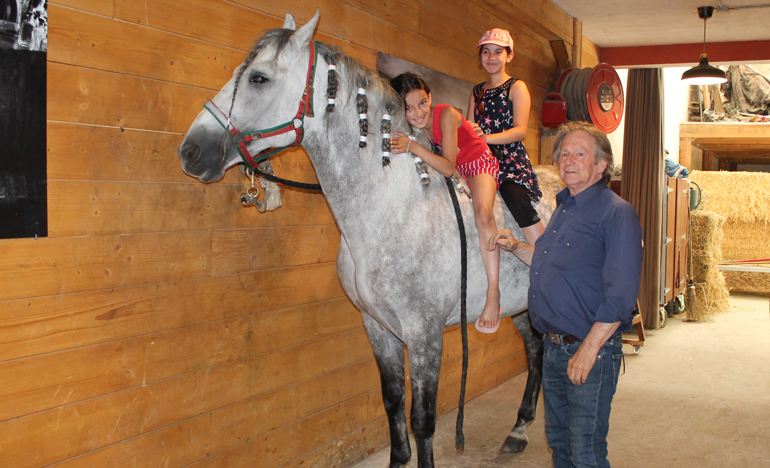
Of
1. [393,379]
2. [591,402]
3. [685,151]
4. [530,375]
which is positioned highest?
[685,151]

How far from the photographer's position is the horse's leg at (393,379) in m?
2.16

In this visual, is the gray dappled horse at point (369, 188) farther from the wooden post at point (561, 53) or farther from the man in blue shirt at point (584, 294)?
the wooden post at point (561, 53)

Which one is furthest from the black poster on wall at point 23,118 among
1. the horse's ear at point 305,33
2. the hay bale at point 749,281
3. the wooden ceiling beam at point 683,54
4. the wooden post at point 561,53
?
the hay bale at point 749,281

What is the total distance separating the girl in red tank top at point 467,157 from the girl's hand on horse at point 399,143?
5cm

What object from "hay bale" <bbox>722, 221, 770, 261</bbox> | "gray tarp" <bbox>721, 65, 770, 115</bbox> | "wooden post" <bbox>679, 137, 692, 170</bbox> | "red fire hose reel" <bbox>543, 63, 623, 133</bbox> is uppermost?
"gray tarp" <bbox>721, 65, 770, 115</bbox>

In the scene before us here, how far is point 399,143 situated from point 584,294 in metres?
0.78

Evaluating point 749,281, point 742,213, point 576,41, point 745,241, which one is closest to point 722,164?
point 745,241

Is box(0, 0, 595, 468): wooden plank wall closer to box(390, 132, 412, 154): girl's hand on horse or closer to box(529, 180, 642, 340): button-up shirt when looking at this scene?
box(390, 132, 412, 154): girl's hand on horse

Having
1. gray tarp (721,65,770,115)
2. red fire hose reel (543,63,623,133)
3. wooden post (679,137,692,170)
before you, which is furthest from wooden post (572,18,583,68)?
gray tarp (721,65,770,115)

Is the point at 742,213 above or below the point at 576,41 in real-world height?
below

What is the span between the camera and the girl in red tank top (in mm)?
1959

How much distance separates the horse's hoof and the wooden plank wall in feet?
2.46

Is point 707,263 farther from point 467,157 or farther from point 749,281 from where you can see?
point 467,157

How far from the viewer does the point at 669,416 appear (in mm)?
3262
